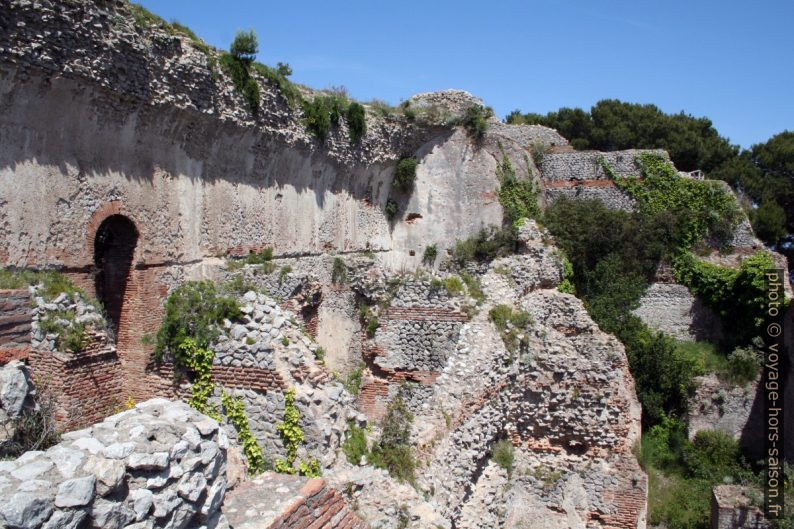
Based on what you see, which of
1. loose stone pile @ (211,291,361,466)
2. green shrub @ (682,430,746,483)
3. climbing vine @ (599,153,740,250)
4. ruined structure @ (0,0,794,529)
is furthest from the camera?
climbing vine @ (599,153,740,250)

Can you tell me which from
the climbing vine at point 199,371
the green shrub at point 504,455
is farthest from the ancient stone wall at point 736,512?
the climbing vine at point 199,371

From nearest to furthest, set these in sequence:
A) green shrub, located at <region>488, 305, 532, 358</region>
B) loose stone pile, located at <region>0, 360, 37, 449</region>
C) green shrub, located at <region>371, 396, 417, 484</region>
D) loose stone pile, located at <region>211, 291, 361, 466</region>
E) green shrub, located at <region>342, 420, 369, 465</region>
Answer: loose stone pile, located at <region>0, 360, 37, 449</region> → loose stone pile, located at <region>211, 291, 361, 466</region> → green shrub, located at <region>342, 420, 369, 465</region> → green shrub, located at <region>371, 396, 417, 484</region> → green shrub, located at <region>488, 305, 532, 358</region>

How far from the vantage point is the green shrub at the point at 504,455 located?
36.4 ft

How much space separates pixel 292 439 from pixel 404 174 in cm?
1303

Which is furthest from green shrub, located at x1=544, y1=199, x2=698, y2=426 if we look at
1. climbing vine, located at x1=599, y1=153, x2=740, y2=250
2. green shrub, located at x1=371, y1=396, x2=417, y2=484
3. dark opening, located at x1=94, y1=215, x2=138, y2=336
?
dark opening, located at x1=94, y1=215, x2=138, y2=336

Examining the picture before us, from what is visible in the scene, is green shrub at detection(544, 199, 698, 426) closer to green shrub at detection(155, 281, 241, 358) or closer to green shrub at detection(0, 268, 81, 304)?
green shrub at detection(155, 281, 241, 358)

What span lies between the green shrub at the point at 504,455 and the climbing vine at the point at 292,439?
5087 mm

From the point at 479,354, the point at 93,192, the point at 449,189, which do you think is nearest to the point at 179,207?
the point at 93,192

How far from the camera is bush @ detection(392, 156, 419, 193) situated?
19.0 meters

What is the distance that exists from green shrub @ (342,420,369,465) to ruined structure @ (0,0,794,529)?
0.22 feet

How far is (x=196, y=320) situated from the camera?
314 inches

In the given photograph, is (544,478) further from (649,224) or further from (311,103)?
(649,224)

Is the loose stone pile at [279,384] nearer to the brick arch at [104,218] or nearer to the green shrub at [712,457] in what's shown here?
the brick arch at [104,218]

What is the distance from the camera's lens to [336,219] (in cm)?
1647
